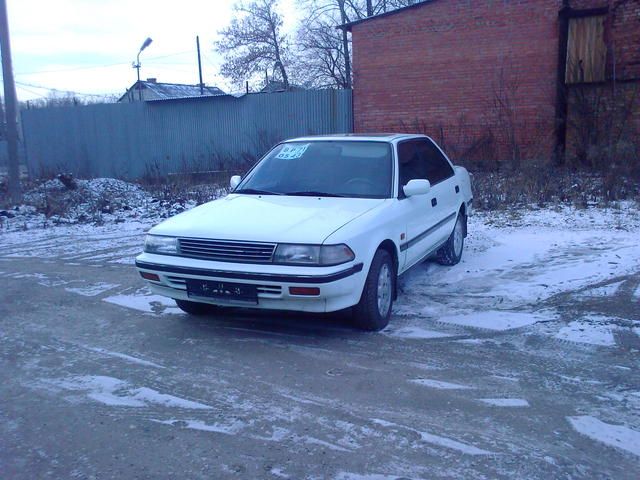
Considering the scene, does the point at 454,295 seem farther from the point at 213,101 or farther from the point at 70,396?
the point at 213,101

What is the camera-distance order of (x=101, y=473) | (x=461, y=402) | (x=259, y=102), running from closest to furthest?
(x=101, y=473) < (x=461, y=402) < (x=259, y=102)

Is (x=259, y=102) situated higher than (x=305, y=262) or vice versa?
(x=259, y=102)

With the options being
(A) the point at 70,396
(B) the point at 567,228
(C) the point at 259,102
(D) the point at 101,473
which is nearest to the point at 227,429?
(D) the point at 101,473

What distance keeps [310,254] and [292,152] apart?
2.03m

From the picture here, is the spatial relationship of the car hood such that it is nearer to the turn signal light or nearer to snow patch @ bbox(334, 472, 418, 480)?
the turn signal light

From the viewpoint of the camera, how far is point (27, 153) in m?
23.7

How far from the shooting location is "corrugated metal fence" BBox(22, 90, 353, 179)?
1875 centimetres

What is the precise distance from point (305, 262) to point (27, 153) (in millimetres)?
21885

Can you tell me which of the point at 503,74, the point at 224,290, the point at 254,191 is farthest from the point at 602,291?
the point at 503,74

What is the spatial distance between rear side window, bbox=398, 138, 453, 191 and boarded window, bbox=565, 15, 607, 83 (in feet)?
29.5

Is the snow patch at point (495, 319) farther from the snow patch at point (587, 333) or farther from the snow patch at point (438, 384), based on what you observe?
the snow patch at point (438, 384)

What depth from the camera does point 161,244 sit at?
532 centimetres

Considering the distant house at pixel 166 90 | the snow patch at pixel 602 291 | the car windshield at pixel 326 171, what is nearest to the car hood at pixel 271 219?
the car windshield at pixel 326 171

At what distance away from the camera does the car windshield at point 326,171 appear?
19.6 feet
